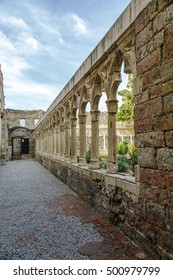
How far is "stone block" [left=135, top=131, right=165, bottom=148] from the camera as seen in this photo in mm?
2464

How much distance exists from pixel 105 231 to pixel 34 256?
3.55 feet

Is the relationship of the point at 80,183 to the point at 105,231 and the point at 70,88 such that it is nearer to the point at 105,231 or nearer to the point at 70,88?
the point at 105,231

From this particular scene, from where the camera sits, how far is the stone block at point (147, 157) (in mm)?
2602

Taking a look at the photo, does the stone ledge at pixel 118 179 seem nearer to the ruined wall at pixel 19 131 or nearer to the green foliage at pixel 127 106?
the green foliage at pixel 127 106

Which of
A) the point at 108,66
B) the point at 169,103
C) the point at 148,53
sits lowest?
the point at 169,103

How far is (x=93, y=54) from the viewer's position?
4660 millimetres

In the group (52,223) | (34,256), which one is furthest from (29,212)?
(34,256)

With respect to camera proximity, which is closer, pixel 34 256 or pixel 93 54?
pixel 34 256

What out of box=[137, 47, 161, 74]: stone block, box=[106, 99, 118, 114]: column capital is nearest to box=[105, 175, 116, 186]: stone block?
box=[106, 99, 118, 114]: column capital

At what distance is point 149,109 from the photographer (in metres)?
2.67

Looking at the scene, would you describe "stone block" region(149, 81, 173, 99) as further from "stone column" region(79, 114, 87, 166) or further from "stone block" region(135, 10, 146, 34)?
"stone column" region(79, 114, 87, 166)

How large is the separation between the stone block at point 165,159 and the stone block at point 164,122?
0.22 metres

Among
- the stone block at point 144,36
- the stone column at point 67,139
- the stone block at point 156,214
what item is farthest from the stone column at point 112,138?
the stone column at point 67,139

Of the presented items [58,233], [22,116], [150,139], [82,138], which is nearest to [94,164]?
[82,138]
